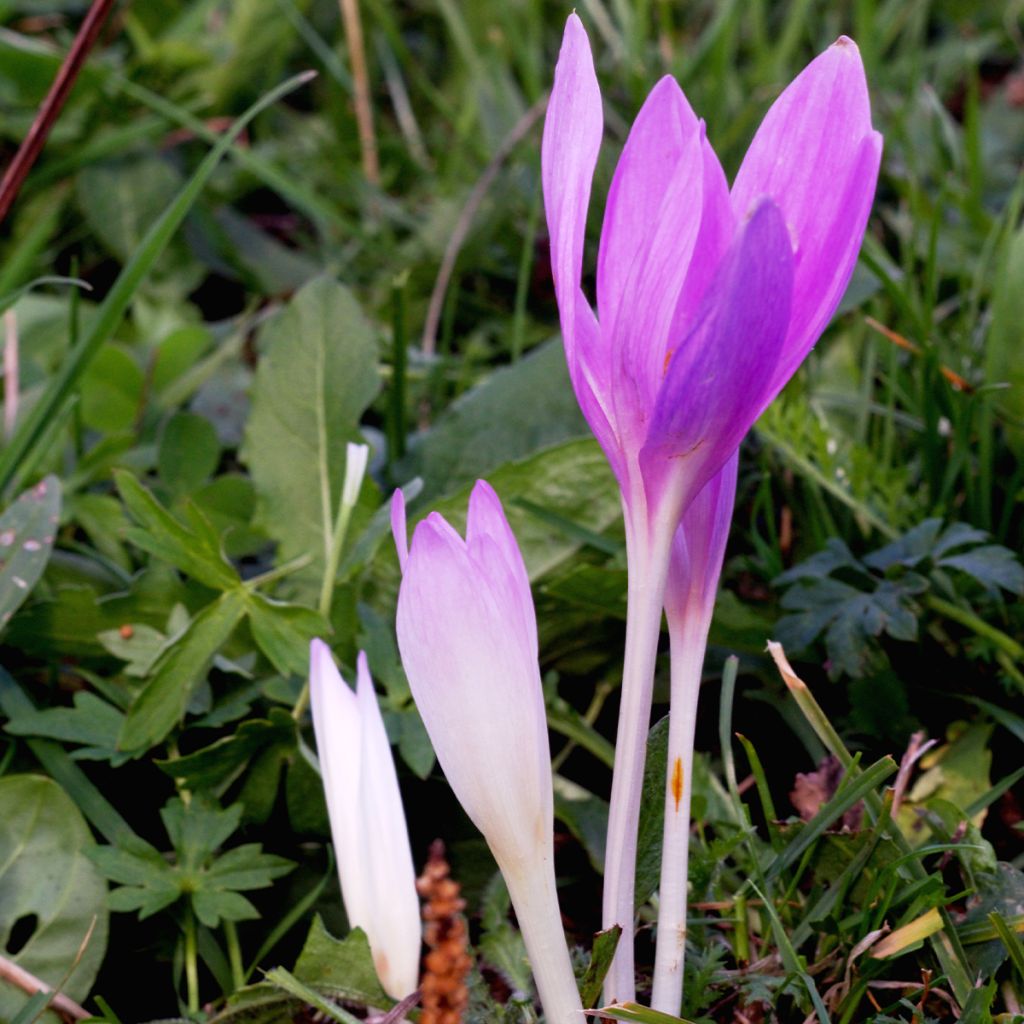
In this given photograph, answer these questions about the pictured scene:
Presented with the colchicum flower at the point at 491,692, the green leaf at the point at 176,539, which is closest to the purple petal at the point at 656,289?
the colchicum flower at the point at 491,692

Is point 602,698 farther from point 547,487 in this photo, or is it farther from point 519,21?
point 519,21

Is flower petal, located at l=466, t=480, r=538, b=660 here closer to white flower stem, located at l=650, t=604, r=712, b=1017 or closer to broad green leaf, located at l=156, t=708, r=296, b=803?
white flower stem, located at l=650, t=604, r=712, b=1017

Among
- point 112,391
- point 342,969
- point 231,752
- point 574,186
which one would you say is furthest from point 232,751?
point 112,391

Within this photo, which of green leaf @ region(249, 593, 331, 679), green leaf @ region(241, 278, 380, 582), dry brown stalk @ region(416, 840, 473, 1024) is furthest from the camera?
green leaf @ region(241, 278, 380, 582)

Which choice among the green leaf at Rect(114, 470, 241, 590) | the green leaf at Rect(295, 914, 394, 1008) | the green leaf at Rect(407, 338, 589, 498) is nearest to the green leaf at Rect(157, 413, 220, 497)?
the green leaf at Rect(407, 338, 589, 498)

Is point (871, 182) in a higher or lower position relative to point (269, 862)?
higher

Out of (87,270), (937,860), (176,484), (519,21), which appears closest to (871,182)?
(937,860)

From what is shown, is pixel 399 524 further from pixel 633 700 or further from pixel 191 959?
pixel 191 959
